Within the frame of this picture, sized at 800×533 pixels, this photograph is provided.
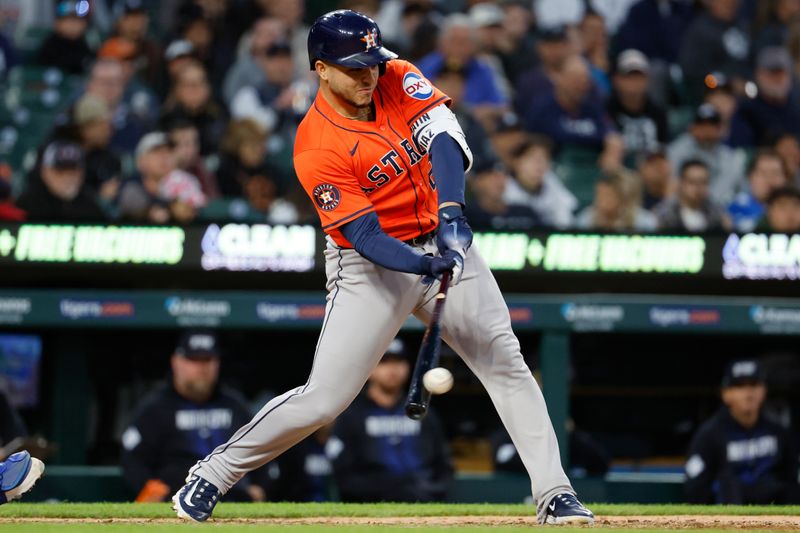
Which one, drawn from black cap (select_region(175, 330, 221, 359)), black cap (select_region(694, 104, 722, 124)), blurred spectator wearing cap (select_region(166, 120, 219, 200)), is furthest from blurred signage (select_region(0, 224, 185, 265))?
black cap (select_region(694, 104, 722, 124))

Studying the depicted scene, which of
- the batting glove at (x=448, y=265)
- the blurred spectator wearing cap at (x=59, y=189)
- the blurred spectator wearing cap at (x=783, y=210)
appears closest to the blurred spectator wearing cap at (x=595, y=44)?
the blurred spectator wearing cap at (x=783, y=210)

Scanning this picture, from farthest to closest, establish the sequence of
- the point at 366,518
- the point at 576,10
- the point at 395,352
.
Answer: the point at 576,10 < the point at 395,352 < the point at 366,518

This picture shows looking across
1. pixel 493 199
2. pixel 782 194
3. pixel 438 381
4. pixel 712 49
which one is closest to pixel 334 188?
pixel 438 381

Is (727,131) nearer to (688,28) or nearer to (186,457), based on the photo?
(688,28)

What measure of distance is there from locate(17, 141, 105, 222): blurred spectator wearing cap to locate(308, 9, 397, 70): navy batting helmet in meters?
3.15

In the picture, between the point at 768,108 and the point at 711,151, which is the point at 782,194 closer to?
the point at 711,151

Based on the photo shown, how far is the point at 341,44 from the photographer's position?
4.00 metres

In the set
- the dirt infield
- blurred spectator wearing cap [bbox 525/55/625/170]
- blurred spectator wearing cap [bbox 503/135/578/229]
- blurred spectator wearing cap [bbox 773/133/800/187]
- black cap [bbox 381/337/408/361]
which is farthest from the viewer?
blurred spectator wearing cap [bbox 525/55/625/170]

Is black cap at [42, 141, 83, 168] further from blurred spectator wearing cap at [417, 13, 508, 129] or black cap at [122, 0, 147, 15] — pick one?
blurred spectator wearing cap at [417, 13, 508, 129]

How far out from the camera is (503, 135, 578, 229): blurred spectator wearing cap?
25.4 ft

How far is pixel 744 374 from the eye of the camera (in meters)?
6.48

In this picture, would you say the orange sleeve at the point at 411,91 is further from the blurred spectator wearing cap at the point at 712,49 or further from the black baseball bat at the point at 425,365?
the blurred spectator wearing cap at the point at 712,49

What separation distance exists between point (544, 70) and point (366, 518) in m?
5.04

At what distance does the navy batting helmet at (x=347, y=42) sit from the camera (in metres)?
3.99
